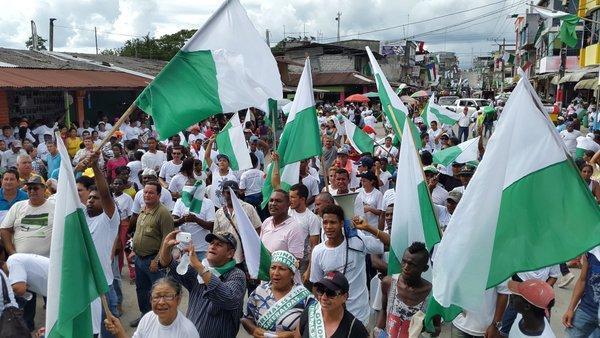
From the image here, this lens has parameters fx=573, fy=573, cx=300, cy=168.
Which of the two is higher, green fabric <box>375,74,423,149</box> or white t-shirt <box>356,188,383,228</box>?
green fabric <box>375,74,423,149</box>

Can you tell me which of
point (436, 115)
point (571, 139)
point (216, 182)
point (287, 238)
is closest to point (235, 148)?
point (216, 182)

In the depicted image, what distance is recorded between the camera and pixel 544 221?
127 inches

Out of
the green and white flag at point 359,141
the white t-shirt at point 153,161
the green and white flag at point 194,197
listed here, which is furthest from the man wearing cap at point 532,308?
the white t-shirt at point 153,161

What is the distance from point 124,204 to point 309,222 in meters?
2.63

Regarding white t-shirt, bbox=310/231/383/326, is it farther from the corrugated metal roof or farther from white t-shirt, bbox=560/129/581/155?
the corrugated metal roof

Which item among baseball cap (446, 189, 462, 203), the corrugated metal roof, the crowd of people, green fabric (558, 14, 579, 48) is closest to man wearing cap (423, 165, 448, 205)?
the crowd of people

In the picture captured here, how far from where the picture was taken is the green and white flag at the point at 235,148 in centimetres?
822

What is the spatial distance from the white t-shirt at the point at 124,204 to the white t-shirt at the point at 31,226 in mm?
1542

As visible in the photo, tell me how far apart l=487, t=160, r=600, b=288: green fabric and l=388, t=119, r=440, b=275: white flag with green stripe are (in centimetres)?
89

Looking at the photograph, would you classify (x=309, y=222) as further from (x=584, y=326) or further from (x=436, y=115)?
(x=436, y=115)

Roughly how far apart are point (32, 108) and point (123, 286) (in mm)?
13410

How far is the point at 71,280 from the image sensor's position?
3277 mm

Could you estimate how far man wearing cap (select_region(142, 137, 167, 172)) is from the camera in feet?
29.9

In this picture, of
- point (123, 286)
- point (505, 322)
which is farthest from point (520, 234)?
point (123, 286)
